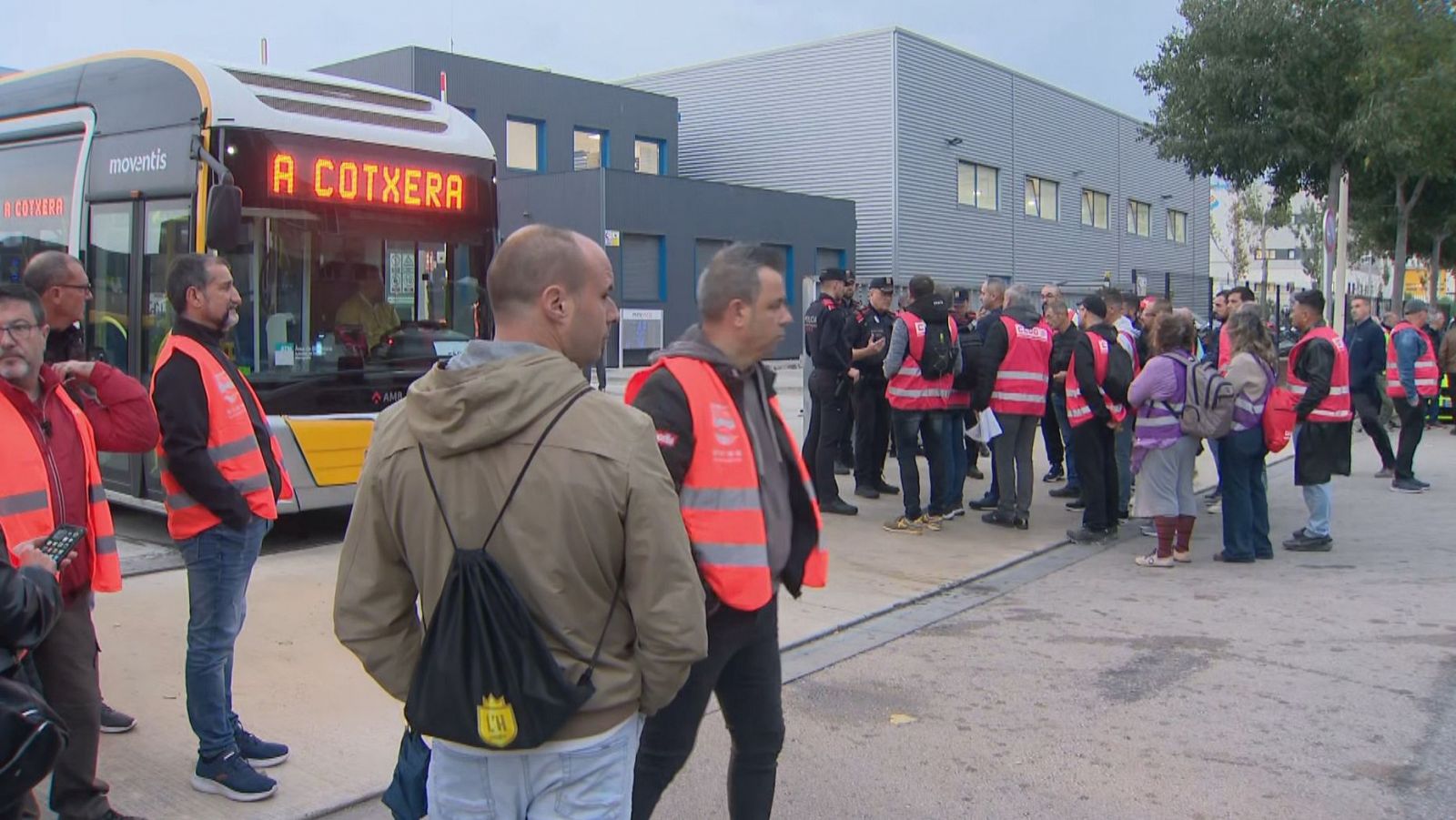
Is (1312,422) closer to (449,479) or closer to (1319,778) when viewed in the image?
(1319,778)

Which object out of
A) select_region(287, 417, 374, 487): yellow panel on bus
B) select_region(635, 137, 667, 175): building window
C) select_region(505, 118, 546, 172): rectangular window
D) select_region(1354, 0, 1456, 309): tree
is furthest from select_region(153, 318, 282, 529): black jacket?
select_region(635, 137, 667, 175): building window

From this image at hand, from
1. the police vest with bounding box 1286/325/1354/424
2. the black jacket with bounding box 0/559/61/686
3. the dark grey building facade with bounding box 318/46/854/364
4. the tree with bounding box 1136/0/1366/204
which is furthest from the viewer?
the dark grey building facade with bounding box 318/46/854/364

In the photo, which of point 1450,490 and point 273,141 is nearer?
point 273,141

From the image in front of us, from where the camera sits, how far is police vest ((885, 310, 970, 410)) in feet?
29.9

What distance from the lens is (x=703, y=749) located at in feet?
16.0

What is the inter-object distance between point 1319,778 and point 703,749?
234cm

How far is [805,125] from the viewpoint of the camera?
121 ft

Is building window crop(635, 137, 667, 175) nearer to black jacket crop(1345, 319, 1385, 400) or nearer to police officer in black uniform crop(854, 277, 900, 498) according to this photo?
black jacket crop(1345, 319, 1385, 400)

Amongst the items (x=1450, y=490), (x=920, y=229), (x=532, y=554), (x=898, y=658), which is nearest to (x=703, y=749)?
(x=898, y=658)

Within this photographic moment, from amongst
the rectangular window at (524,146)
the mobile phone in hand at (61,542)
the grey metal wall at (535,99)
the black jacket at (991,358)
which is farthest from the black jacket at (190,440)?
the rectangular window at (524,146)

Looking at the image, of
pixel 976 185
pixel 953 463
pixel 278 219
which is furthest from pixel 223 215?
pixel 976 185

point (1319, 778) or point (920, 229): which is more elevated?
point (920, 229)

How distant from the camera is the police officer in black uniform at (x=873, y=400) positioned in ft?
33.6

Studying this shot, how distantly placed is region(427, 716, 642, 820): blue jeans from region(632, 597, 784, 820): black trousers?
2.50 ft
